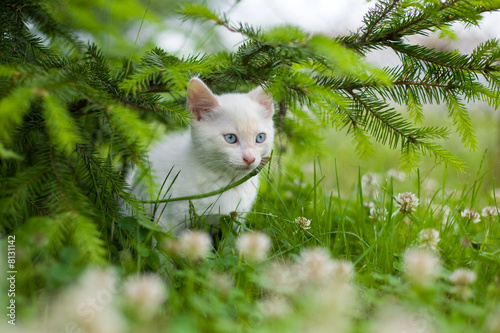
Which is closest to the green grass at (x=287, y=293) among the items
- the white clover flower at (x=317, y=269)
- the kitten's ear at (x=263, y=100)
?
the white clover flower at (x=317, y=269)

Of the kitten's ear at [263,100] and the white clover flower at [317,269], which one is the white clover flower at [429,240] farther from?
the kitten's ear at [263,100]

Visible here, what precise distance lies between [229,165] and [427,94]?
79cm

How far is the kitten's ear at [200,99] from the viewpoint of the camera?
162 centimetres

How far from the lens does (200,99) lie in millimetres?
1696

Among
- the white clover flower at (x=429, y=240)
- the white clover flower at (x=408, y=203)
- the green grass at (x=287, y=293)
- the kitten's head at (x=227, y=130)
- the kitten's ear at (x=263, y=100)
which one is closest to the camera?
the green grass at (x=287, y=293)

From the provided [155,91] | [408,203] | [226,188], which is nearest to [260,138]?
[226,188]

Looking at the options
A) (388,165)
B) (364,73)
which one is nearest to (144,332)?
(364,73)

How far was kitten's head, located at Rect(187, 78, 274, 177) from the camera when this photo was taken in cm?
168

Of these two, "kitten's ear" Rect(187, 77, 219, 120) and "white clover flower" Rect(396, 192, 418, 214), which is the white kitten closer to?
"kitten's ear" Rect(187, 77, 219, 120)

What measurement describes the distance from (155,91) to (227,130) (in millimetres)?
338

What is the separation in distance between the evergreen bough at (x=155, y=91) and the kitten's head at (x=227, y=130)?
24 centimetres

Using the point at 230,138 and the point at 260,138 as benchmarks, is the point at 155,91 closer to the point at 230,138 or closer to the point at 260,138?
the point at 230,138

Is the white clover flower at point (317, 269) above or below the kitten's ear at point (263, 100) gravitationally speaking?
below
